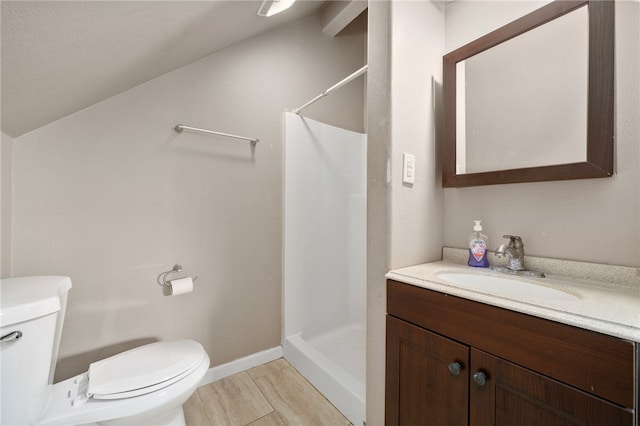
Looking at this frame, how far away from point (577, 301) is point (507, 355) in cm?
24

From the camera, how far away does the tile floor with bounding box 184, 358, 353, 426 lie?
1.34 meters

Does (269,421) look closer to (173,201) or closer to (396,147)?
(173,201)

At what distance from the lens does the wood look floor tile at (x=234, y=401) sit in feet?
4.44

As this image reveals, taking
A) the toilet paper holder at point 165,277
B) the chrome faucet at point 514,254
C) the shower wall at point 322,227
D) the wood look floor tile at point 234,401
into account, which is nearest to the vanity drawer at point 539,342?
the chrome faucet at point 514,254

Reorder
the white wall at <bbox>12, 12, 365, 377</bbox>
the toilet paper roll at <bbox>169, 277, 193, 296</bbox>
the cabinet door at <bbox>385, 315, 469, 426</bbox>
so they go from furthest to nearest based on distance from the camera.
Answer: the toilet paper roll at <bbox>169, 277, 193, 296</bbox> → the white wall at <bbox>12, 12, 365, 377</bbox> → the cabinet door at <bbox>385, 315, 469, 426</bbox>

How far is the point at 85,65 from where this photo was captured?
2.99 ft

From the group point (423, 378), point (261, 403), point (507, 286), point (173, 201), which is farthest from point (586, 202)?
point (173, 201)

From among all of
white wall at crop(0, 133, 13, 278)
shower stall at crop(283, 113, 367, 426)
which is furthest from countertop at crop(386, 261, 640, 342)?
white wall at crop(0, 133, 13, 278)

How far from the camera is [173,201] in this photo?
4.97 ft

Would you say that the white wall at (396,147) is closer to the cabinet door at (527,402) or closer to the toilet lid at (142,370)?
the cabinet door at (527,402)

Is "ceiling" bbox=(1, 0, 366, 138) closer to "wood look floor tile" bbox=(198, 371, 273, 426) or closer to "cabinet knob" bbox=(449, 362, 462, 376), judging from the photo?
"cabinet knob" bbox=(449, 362, 462, 376)

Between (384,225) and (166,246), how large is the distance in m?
1.27

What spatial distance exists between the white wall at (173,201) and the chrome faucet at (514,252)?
1.40 metres

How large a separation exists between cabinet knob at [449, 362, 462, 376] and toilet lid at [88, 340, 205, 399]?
105 centimetres
